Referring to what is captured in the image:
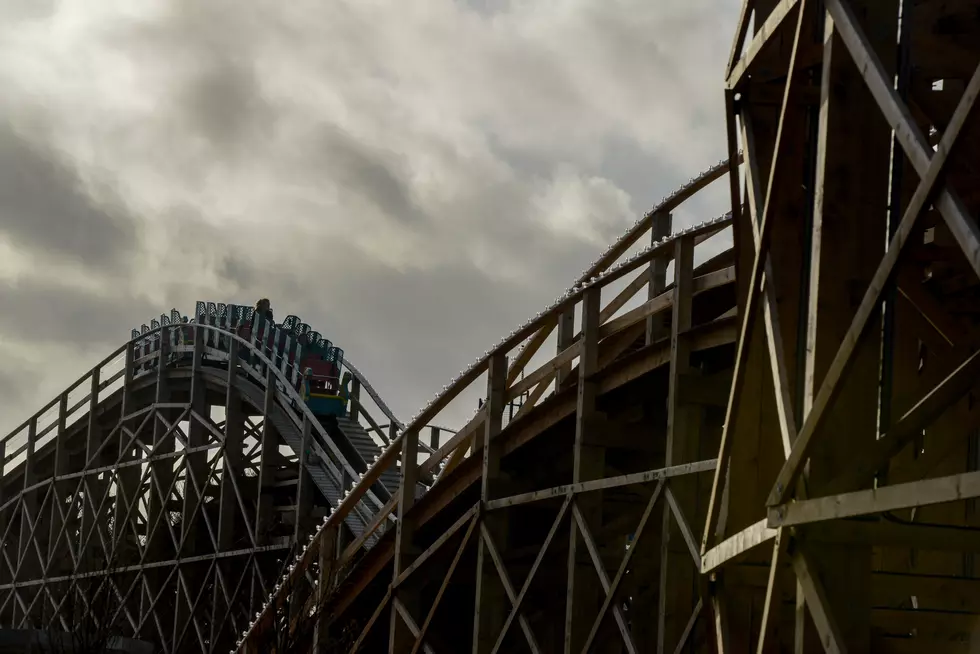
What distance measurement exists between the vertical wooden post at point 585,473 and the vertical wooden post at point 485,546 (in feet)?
4.73

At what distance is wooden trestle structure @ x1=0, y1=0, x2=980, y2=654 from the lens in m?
6.61

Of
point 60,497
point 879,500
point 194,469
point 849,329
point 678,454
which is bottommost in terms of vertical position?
point 879,500

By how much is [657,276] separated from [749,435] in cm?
686

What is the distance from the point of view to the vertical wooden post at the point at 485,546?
15.5m

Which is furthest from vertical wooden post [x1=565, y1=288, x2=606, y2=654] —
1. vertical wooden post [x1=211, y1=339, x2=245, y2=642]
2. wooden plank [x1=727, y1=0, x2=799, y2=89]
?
vertical wooden post [x1=211, y1=339, x2=245, y2=642]

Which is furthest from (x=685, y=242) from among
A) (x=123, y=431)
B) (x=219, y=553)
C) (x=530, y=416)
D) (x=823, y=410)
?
(x=123, y=431)

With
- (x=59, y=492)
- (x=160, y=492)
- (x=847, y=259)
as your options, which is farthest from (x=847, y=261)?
(x=59, y=492)

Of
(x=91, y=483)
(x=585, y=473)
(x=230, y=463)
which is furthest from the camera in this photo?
(x=91, y=483)

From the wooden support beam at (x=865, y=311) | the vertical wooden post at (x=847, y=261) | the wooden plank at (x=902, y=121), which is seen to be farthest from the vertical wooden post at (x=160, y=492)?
the wooden plank at (x=902, y=121)

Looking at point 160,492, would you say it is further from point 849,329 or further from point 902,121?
point 902,121

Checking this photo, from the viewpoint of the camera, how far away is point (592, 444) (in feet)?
47.0

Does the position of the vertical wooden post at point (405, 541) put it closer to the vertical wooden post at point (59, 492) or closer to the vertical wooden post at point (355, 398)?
the vertical wooden post at point (355, 398)

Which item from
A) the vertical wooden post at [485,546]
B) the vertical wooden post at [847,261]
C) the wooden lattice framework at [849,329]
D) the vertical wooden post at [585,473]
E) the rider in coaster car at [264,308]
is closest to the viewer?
the wooden lattice framework at [849,329]

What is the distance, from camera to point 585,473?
14.2 m
